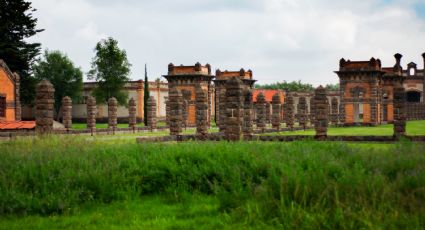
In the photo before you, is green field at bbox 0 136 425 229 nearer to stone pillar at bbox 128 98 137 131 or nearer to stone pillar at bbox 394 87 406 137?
stone pillar at bbox 394 87 406 137

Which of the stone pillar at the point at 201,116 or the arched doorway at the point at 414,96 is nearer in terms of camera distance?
the stone pillar at the point at 201,116

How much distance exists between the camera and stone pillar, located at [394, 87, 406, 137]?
2434 cm

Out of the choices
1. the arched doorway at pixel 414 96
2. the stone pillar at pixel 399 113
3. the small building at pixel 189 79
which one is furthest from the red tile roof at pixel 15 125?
the arched doorway at pixel 414 96

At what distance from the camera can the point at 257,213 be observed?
7242 millimetres

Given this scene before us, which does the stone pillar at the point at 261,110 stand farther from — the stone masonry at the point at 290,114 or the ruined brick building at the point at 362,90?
the ruined brick building at the point at 362,90

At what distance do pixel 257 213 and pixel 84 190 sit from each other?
3671mm

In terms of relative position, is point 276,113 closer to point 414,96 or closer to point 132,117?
point 132,117

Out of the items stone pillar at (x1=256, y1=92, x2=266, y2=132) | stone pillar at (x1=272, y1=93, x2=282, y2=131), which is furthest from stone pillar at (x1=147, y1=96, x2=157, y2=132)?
Result: stone pillar at (x1=272, y1=93, x2=282, y2=131)

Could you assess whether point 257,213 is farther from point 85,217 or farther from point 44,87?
point 44,87

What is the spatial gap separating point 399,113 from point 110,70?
3601 cm

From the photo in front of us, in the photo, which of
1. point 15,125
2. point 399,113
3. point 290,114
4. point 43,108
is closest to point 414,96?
point 290,114

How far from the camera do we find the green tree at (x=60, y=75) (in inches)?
2349

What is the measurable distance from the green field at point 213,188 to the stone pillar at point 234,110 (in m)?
8.75

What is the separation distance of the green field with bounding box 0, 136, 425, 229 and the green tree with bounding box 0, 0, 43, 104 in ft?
105
